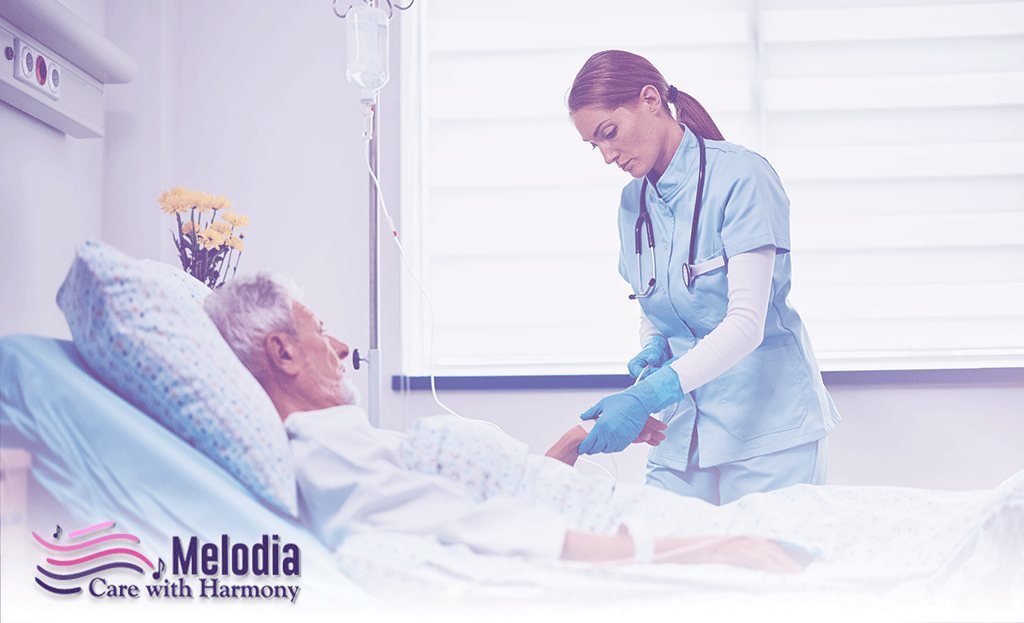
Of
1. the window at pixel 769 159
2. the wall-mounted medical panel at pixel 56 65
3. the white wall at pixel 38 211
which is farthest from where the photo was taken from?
the window at pixel 769 159

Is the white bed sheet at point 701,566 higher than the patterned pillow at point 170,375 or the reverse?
the reverse

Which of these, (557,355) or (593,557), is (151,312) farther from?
(557,355)

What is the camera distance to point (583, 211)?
95.9 inches

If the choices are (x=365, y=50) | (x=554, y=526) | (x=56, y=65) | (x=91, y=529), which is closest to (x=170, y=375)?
(x=91, y=529)

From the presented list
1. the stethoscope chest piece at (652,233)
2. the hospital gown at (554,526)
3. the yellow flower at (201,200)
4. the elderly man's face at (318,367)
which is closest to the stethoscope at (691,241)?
the stethoscope chest piece at (652,233)

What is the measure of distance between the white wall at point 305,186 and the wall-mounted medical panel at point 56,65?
208mm

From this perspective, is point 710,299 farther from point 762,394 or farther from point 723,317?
point 762,394

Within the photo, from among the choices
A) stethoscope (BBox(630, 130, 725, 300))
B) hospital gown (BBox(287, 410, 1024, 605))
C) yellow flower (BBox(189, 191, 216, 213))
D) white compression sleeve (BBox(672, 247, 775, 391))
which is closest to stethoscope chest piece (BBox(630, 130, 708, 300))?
stethoscope (BBox(630, 130, 725, 300))

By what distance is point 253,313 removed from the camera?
1289 mm

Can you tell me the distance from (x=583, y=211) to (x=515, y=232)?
0.66 ft

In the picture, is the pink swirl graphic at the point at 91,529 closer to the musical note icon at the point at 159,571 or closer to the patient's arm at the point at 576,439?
the musical note icon at the point at 159,571

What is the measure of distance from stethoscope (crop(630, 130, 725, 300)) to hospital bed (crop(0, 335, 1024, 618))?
0.58 meters

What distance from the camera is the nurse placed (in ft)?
4.94

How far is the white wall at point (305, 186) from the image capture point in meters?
2.28
